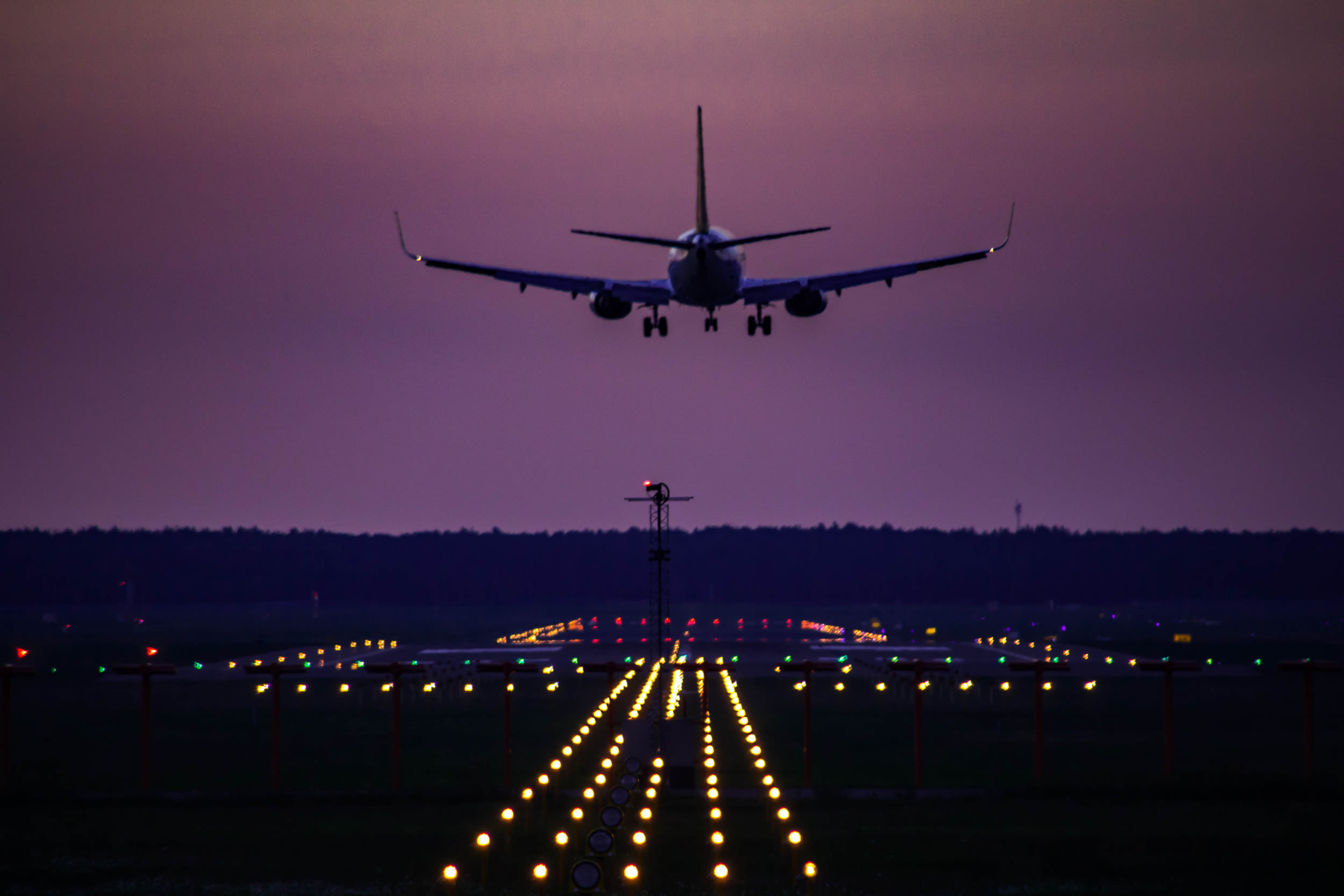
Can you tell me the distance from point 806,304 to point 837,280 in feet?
4.79

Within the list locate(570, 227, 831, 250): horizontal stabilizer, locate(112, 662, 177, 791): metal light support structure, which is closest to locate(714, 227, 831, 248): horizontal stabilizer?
locate(570, 227, 831, 250): horizontal stabilizer

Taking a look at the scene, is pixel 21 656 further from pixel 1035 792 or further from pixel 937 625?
pixel 937 625

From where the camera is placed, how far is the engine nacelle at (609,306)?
177 ft

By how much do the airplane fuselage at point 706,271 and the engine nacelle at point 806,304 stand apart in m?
2.15

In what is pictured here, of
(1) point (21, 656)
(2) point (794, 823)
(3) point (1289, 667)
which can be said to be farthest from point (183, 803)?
(1) point (21, 656)

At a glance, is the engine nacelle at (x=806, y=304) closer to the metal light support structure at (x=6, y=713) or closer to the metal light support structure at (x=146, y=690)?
the metal light support structure at (x=146, y=690)

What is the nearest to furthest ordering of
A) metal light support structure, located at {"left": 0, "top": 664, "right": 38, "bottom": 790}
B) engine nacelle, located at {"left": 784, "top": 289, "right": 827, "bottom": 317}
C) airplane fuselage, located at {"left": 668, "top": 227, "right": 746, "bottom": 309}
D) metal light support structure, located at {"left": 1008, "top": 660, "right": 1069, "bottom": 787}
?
1. metal light support structure, located at {"left": 1008, "top": 660, "right": 1069, "bottom": 787}
2. metal light support structure, located at {"left": 0, "top": 664, "right": 38, "bottom": 790}
3. airplane fuselage, located at {"left": 668, "top": 227, "right": 746, "bottom": 309}
4. engine nacelle, located at {"left": 784, "top": 289, "right": 827, "bottom": 317}

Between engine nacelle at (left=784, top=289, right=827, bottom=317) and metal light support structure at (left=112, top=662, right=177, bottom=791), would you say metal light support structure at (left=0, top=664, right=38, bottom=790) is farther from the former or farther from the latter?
engine nacelle at (left=784, top=289, right=827, bottom=317)

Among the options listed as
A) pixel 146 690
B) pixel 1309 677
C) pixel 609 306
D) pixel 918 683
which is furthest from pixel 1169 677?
pixel 609 306

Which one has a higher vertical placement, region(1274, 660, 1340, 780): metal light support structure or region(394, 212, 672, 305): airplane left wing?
region(394, 212, 672, 305): airplane left wing

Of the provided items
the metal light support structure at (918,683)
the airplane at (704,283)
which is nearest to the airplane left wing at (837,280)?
the airplane at (704,283)

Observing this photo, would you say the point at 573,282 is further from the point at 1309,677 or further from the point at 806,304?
the point at 1309,677

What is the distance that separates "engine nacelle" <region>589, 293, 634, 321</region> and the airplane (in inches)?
0.8

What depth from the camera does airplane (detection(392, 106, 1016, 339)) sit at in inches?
2029
